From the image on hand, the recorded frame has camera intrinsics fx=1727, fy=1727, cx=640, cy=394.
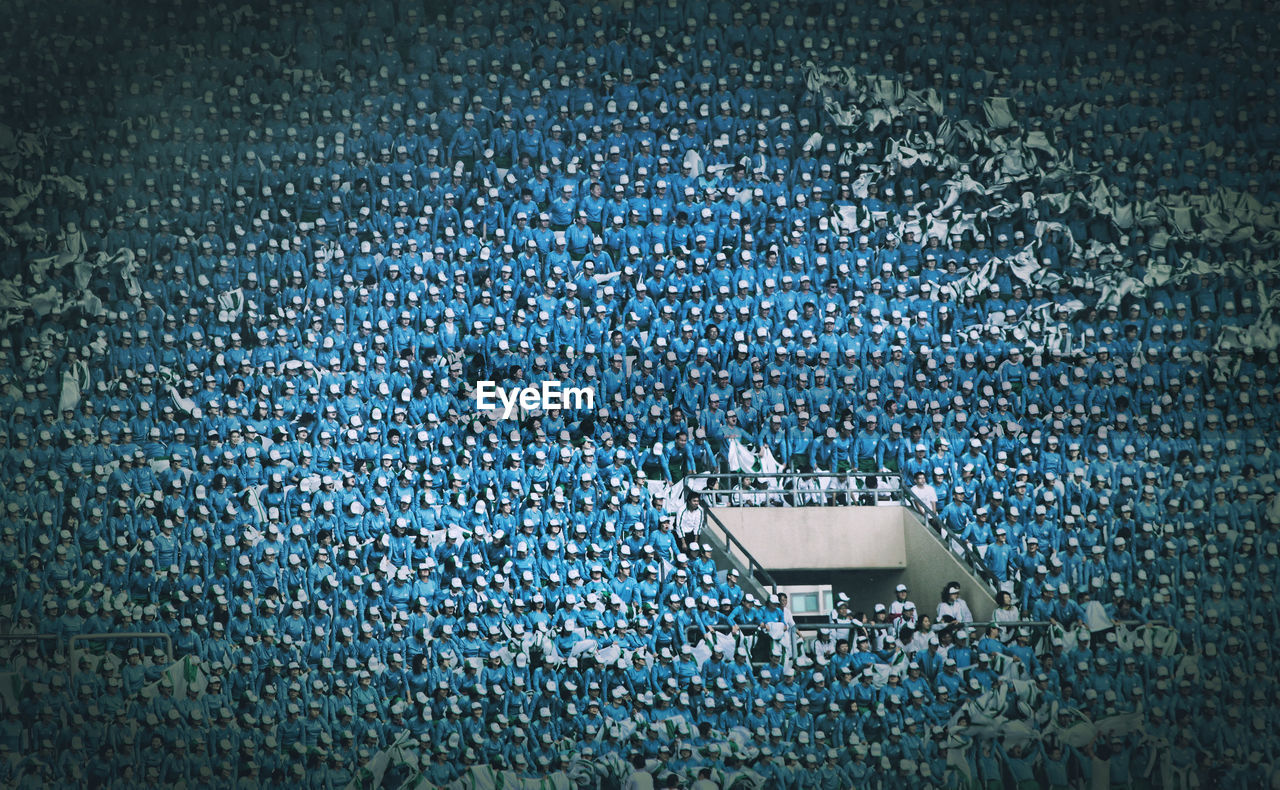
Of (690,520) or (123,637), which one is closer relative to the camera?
(123,637)

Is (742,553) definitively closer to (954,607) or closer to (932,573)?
(932,573)

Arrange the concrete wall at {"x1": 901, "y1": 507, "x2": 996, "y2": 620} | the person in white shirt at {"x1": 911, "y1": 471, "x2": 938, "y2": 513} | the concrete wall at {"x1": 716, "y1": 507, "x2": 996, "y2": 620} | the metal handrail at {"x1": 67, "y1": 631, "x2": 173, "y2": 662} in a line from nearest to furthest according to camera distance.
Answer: the metal handrail at {"x1": 67, "y1": 631, "x2": 173, "y2": 662} → the concrete wall at {"x1": 901, "y1": 507, "x2": 996, "y2": 620} → the concrete wall at {"x1": 716, "y1": 507, "x2": 996, "y2": 620} → the person in white shirt at {"x1": 911, "y1": 471, "x2": 938, "y2": 513}

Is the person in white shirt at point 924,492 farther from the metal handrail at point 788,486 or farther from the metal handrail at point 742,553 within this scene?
the metal handrail at point 742,553

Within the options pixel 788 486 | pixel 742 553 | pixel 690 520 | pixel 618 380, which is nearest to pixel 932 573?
pixel 788 486

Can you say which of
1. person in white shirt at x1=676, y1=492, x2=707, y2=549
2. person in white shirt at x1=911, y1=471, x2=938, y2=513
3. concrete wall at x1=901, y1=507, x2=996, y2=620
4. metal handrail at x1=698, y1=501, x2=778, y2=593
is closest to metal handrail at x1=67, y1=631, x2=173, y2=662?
person in white shirt at x1=676, y1=492, x2=707, y2=549

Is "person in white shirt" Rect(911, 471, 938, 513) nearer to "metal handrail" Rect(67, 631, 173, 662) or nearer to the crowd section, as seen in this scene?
the crowd section

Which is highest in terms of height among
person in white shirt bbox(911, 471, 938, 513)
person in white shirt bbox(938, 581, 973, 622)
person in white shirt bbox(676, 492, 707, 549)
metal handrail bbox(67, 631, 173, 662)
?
person in white shirt bbox(911, 471, 938, 513)

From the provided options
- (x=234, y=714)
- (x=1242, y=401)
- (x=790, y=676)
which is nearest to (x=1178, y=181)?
(x=1242, y=401)
